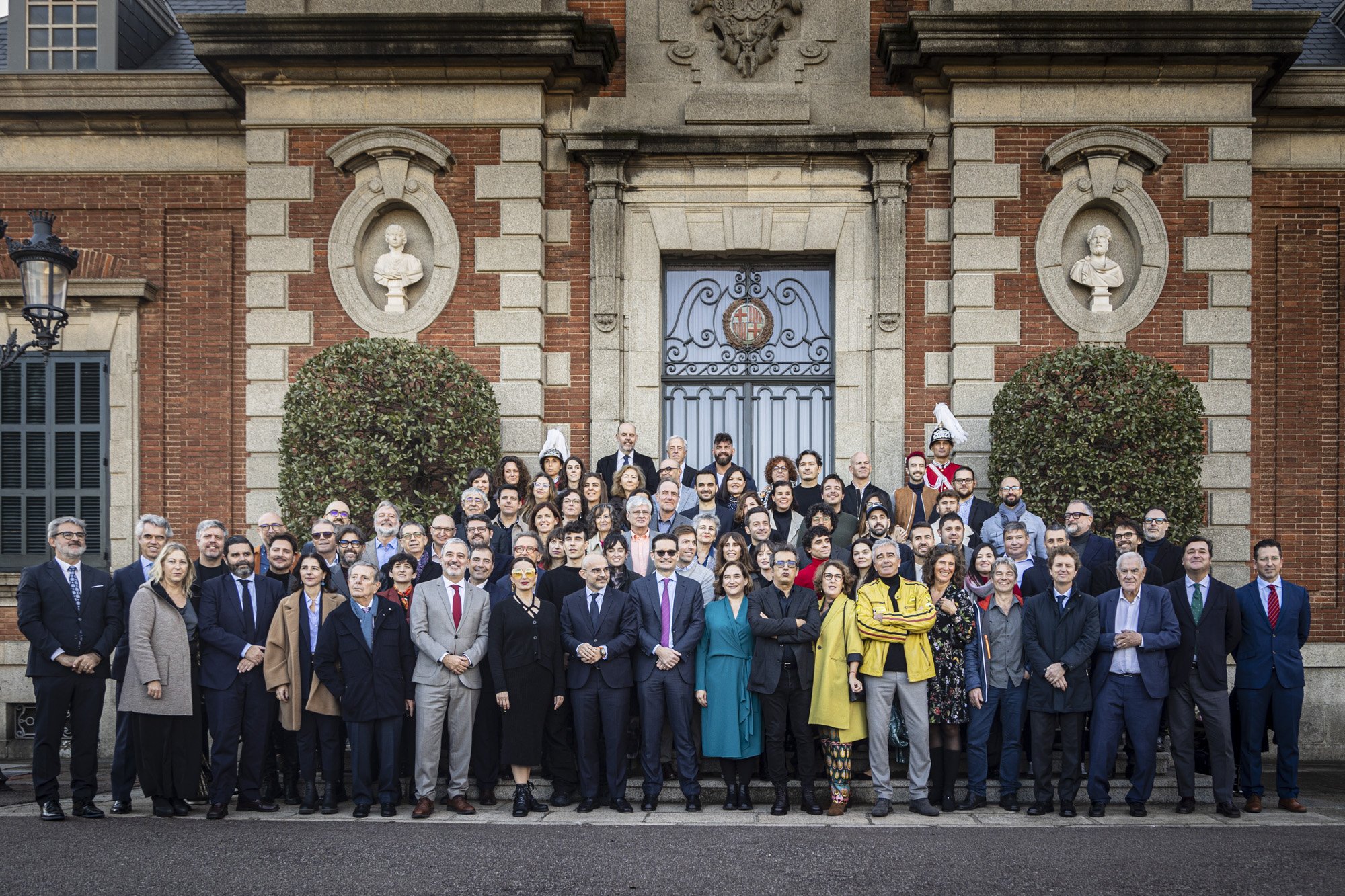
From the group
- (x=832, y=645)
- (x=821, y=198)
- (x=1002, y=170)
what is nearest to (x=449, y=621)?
(x=832, y=645)

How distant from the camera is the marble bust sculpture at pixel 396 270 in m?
12.1

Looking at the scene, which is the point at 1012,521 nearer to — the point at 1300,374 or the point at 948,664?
the point at 948,664

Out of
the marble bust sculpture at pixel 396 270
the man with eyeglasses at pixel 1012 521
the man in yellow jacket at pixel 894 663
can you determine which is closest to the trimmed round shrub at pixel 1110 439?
the man with eyeglasses at pixel 1012 521

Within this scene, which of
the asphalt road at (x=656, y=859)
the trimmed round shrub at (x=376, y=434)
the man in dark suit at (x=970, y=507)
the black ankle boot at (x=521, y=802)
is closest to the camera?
the asphalt road at (x=656, y=859)

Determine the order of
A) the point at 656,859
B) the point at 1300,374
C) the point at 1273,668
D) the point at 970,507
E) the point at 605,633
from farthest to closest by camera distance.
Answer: the point at 1300,374 → the point at 970,507 → the point at 1273,668 → the point at 605,633 → the point at 656,859

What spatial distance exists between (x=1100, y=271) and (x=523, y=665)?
7.15 meters

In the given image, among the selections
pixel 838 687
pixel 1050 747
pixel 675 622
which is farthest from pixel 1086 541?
pixel 675 622

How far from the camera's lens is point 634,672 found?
8.56m

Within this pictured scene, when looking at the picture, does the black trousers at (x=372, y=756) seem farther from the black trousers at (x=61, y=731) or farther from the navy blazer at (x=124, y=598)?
the black trousers at (x=61, y=731)

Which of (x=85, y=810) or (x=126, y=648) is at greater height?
(x=126, y=648)

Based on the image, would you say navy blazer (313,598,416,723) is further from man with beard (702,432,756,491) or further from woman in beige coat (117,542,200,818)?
man with beard (702,432,756,491)

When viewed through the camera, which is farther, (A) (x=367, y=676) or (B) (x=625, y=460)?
(B) (x=625, y=460)

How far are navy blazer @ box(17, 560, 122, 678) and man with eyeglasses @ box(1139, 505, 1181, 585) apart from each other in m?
7.67

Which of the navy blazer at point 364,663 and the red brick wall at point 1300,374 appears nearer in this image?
the navy blazer at point 364,663
